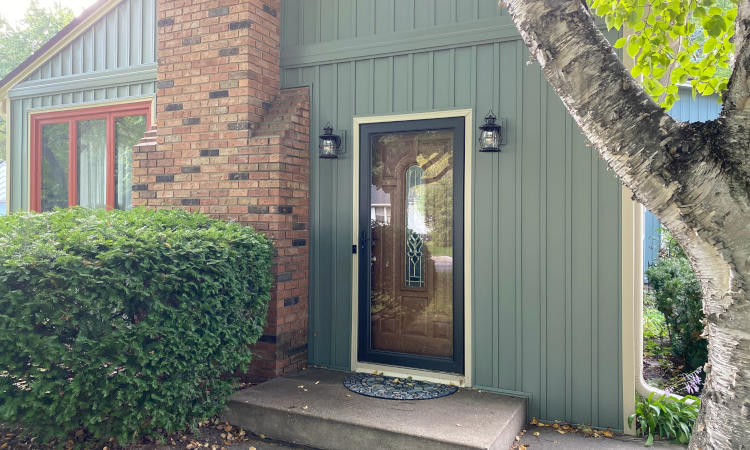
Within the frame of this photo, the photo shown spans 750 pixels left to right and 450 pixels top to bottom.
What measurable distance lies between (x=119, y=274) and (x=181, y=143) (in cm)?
211

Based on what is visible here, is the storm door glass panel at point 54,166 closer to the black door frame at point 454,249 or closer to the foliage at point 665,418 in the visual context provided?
the black door frame at point 454,249

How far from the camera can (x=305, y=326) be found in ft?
15.9

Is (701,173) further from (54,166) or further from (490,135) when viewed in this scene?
(54,166)

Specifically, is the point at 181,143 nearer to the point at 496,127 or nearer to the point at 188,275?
the point at 188,275

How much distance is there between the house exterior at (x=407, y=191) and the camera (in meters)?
3.97

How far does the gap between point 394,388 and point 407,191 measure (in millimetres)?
1495

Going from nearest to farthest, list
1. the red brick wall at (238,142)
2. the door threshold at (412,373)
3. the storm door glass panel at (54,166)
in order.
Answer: the door threshold at (412,373) < the red brick wall at (238,142) < the storm door glass panel at (54,166)

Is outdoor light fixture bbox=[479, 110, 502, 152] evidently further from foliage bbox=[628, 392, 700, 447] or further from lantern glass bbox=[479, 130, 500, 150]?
foliage bbox=[628, 392, 700, 447]

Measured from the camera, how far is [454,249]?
4.35 meters

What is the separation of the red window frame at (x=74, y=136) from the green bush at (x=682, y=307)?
5404mm

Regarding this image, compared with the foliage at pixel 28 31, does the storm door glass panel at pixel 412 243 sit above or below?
below

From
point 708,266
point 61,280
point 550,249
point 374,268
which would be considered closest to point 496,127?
point 550,249

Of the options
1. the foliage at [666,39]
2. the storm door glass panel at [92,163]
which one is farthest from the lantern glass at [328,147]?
the storm door glass panel at [92,163]

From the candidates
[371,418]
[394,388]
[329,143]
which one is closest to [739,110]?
[371,418]
